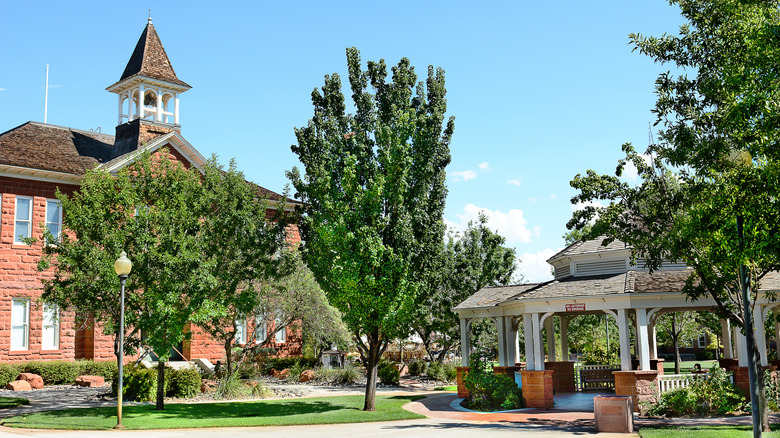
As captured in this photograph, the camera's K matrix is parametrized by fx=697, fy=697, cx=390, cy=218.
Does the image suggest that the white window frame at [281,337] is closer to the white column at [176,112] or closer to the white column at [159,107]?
the white column at [176,112]

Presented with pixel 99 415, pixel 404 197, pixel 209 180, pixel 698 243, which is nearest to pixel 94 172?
pixel 209 180

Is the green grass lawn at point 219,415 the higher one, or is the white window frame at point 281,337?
the white window frame at point 281,337

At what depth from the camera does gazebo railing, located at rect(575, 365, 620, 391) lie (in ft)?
95.0

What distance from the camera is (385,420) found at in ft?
66.6

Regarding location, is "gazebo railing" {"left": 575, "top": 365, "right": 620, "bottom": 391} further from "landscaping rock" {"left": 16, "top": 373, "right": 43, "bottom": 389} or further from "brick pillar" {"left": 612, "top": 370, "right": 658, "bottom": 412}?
"landscaping rock" {"left": 16, "top": 373, "right": 43, "bottom": 389}

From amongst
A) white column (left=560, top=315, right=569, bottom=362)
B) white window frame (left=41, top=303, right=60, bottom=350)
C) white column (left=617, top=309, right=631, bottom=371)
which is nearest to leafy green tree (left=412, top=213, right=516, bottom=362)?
white column (left=560, top=315, right=569, bottom=362)

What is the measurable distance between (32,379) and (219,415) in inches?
450

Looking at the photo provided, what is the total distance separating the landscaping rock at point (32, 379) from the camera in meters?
27.8

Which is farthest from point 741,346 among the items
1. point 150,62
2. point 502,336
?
point 150,62

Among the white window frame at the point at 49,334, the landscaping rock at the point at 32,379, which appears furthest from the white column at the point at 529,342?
the white window frame at the point at 49,334

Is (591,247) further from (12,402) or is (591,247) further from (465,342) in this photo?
(12,402)

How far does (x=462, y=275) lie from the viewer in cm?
3641

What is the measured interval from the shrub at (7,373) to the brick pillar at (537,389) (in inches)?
794

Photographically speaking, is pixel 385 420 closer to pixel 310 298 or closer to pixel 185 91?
pixel 310 298
